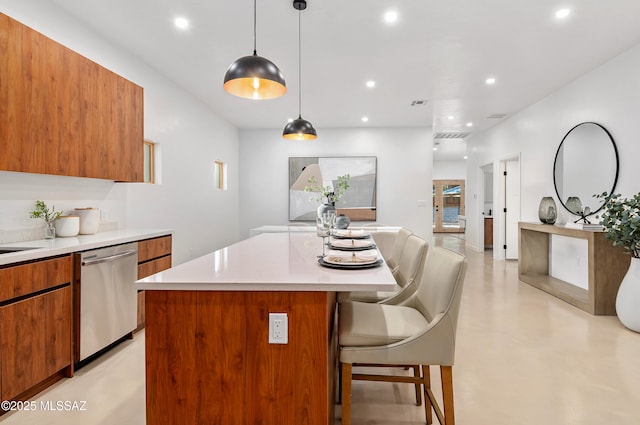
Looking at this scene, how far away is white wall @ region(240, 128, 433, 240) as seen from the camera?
7.18 meters

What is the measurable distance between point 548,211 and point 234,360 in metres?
4.68

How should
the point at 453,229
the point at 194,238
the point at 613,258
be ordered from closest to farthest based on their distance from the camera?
A: 1. the point at 613,258
2. the point at 194,238
3. the point at 453,229

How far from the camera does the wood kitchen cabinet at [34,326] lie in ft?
5.95

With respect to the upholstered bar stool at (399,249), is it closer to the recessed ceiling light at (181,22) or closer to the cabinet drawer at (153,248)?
the cabinet drawer at (153,248)

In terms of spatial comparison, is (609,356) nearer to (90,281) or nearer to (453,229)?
(90,281)

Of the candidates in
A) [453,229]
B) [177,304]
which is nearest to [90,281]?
[177,304]

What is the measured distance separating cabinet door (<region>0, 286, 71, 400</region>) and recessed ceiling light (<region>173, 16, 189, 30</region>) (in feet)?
7.86

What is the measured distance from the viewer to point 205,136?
18.7 ft

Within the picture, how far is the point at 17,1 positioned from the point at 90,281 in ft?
6.73

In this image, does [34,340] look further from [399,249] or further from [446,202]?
[446,202]

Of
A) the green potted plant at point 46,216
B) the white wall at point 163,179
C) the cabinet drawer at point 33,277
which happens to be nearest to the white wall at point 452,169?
the white wall at point 163,179

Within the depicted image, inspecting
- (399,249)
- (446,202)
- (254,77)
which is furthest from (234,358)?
(446,202)

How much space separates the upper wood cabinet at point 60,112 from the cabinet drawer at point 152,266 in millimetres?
807

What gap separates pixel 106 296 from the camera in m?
2.50
